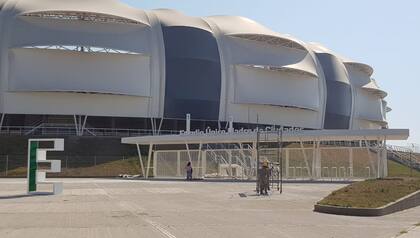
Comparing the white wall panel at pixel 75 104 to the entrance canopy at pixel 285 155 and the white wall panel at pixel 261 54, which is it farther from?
the entrance canopy at pixel 285 155

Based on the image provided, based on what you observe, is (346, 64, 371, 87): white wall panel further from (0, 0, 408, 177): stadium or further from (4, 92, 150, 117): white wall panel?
(4, 92, 150, 117): white wall panel

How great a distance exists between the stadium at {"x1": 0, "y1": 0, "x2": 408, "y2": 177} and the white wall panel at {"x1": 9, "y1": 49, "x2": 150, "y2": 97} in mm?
114

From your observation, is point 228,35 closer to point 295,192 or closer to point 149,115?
point 149,115

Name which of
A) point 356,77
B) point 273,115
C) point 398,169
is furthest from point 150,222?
point 356,77

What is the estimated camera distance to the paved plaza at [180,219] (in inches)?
518

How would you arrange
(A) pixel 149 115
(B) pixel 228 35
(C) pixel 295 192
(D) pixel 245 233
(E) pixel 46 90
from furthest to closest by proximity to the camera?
(B) pixel 228 35 → (A) pixel 149 115 → (E) pixel 46 90 → (C) pixel 295 192 → (D) pixel 245 233

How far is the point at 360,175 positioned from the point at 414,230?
98.6 ft

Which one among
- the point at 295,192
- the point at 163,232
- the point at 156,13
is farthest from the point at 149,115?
the point at 163,232

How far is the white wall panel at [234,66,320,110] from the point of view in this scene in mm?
77500

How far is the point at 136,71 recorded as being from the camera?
232 feet

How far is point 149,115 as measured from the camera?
236 feet

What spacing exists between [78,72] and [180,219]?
55.6 meters

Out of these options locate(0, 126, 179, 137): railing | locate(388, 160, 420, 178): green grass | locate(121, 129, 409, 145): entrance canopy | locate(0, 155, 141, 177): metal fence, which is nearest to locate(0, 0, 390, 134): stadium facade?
locate(0, 126, 179, 137): railing

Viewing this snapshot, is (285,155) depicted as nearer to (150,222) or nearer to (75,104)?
(150,222)
